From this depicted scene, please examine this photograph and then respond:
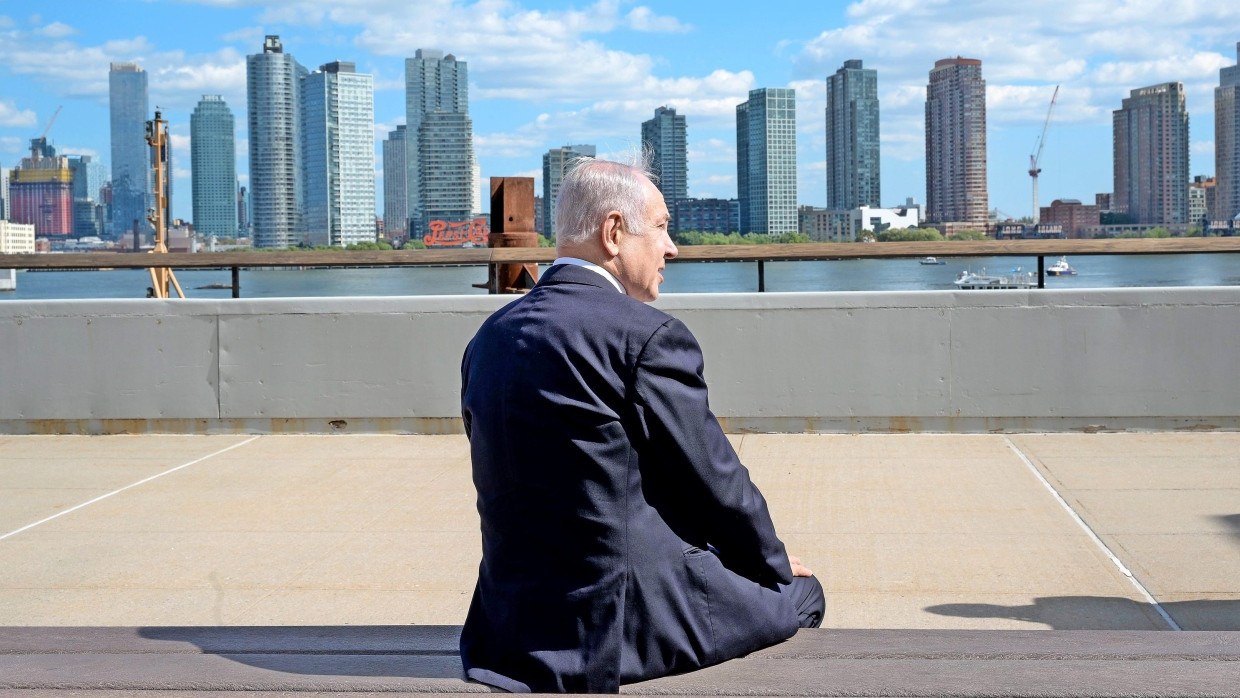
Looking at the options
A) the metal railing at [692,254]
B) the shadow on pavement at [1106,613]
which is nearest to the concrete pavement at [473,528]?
the shadow on pavement at [1106,613]

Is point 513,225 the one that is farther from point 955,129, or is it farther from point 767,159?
point 955,129

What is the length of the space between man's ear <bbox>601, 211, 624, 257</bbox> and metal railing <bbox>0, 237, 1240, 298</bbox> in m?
5.51

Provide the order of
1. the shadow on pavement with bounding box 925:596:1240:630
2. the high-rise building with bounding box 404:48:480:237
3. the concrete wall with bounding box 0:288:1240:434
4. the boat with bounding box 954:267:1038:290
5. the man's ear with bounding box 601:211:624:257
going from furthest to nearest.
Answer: the high-rise building with bounding box 404:48:480:237
the boat with bounding box 954:267:1038:290
the concrete wall with bounding box 0:288:1240:434
the shadow on pavement with bounding box 925:596:1240:630
the man's ear with bounding box 601:211:624:257

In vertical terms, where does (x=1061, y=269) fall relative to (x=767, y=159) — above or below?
below

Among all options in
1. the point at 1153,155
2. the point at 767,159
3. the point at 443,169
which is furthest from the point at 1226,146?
the point at 443,169

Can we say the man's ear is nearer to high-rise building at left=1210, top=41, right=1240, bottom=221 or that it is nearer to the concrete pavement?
the concrete pavement

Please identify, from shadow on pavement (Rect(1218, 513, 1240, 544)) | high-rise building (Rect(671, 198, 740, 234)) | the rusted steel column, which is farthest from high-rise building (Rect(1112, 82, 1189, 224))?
shadow on pavement (Rect(1218, 513, 1240, 544))

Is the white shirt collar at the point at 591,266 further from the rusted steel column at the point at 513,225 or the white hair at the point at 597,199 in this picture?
the rusted steel column at the point at 513,225

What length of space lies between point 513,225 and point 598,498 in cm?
751

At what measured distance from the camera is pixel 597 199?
9.11 ft

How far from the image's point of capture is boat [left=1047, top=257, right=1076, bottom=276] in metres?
8.63

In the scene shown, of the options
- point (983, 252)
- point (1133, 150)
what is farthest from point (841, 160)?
point (983, 252)

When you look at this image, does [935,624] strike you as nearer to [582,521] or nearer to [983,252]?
[582,521]

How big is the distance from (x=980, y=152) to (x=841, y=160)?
1733cm
